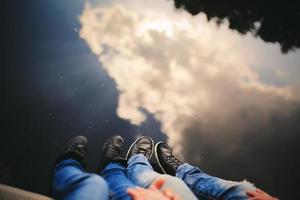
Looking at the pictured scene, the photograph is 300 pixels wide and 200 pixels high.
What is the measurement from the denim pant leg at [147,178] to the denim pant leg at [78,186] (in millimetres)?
262

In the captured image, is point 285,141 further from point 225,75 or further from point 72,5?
point 72,5

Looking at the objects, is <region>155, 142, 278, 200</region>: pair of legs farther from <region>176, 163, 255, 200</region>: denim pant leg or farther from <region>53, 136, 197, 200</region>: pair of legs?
<region>53, 136, 197, 200</region>: pair of legs

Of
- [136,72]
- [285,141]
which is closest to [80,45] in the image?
[136,72]

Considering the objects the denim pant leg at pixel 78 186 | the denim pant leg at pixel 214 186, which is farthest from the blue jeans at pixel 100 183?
the denim pant leg at pixel 214 186

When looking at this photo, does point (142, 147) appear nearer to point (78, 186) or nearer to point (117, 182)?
point (117, 182)

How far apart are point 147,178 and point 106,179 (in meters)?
0.19

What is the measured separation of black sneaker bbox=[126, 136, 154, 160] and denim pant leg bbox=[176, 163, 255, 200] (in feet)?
1.40

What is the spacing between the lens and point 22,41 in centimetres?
227

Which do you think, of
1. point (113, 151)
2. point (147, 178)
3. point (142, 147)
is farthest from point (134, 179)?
point (142, 147)

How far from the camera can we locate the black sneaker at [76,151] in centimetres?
141

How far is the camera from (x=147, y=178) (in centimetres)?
132

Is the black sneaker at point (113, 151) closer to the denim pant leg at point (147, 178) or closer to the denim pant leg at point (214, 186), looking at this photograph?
the denim pant leg at point (147, 178)

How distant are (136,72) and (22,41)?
0.93m

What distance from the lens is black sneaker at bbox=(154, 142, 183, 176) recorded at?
1799 millimetres
